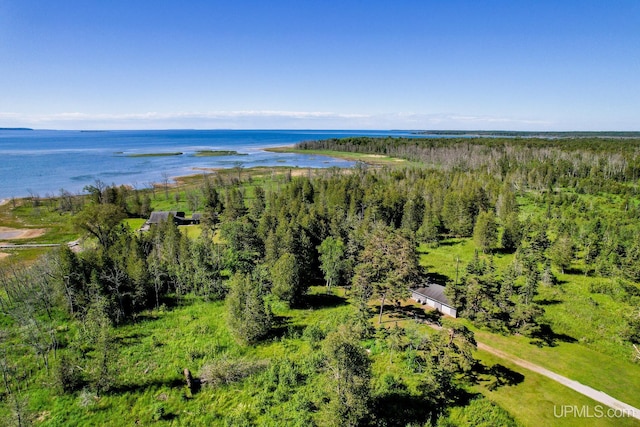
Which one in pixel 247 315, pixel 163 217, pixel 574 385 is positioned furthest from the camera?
pixel 163 217

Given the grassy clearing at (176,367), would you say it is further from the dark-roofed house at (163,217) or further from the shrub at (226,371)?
the dark-roofed house at (163,217)

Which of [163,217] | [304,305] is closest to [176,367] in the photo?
[304,305]

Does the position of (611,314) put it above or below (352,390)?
below

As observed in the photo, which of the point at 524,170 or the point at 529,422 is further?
the point at 524,170

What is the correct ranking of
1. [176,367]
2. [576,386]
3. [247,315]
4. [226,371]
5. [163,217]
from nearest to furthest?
[576,386] → [226,371] → [176,367] → [247,315] → [163,217]

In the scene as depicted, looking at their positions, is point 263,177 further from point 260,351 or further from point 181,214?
point 260,351

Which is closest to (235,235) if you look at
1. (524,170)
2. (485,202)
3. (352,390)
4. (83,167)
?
(352,390)

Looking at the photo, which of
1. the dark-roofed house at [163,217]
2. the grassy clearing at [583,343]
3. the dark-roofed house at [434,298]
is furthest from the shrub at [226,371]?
the dark-roofed house at [163,217]

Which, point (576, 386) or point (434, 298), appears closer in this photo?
point (576, 386)

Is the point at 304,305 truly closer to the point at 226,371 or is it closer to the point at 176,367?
the point at 226,371
